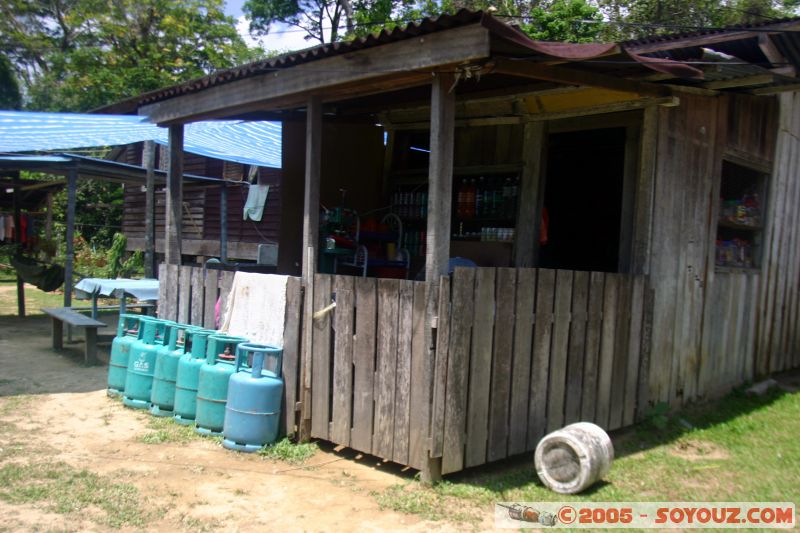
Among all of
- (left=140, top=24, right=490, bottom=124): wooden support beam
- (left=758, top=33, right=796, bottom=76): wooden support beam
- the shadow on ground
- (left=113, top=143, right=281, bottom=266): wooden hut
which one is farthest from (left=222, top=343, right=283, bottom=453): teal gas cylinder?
(left=113, top=143, right=281, bottom=266): wooden hut

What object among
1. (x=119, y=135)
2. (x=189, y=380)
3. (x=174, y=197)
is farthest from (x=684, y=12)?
(x=189, y=380)

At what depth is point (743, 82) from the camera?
5715 mm

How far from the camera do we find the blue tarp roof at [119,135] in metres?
9.77

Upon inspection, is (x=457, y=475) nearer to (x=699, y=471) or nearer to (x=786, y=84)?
(x=699, y=471)

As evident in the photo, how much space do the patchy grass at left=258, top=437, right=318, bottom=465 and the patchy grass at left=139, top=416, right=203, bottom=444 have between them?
26.6 inches

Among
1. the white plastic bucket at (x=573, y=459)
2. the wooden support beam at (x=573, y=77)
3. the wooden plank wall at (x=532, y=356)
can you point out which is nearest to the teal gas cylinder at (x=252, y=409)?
the wooden plank wall at (x=532, y=356)

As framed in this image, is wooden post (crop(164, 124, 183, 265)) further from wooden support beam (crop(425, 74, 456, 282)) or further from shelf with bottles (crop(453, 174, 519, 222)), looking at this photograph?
wooden support beam (crop(425, 74, 456, 282))

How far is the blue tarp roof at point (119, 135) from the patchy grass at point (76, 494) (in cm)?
607

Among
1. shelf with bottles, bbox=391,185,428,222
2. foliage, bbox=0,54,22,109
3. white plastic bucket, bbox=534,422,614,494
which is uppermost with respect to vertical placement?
foliage, bbox=0,54,22,109

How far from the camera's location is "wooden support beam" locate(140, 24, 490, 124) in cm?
395

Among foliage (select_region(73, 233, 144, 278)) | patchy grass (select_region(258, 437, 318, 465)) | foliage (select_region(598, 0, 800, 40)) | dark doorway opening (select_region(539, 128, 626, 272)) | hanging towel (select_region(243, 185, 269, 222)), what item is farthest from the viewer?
foliage (select_region(598, 0, 800, 40))

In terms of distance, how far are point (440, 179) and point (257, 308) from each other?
2.16 m

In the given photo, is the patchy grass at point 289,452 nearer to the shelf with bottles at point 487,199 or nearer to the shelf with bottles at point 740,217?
the shelf with bottles at point 487,199

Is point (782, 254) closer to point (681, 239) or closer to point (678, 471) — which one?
point (681, 239)
